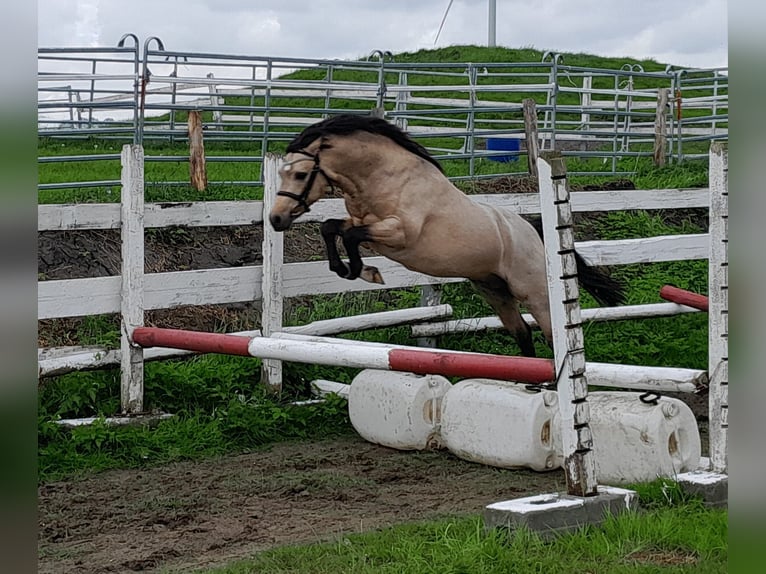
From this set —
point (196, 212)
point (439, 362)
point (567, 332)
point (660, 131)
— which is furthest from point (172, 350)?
point (660, 131)

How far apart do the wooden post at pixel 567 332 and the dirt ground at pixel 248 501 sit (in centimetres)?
77

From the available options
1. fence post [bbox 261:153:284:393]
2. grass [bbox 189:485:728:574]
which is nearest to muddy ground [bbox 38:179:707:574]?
grass [bbox 189:485:728:574]

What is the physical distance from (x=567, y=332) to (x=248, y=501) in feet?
5.27

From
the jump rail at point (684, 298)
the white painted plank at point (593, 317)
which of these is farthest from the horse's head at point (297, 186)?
the jump rail at point (684, 298)

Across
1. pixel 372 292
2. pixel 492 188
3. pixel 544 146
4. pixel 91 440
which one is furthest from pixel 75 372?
pixel 544 146

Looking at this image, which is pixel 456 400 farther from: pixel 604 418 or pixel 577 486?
pixel 577 486

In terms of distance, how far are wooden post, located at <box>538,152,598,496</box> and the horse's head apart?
6.69 ft

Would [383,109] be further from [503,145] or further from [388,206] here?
[503,145]

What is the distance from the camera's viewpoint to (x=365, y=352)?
3926 millimetres

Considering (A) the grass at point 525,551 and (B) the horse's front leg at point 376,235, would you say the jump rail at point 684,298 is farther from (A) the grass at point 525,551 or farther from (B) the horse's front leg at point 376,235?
(A) the grass at point 525,551

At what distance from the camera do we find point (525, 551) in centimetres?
262

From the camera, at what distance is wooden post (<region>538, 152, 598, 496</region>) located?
288 centimetres

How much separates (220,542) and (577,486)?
3.94ft

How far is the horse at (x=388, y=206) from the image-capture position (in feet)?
15.7
